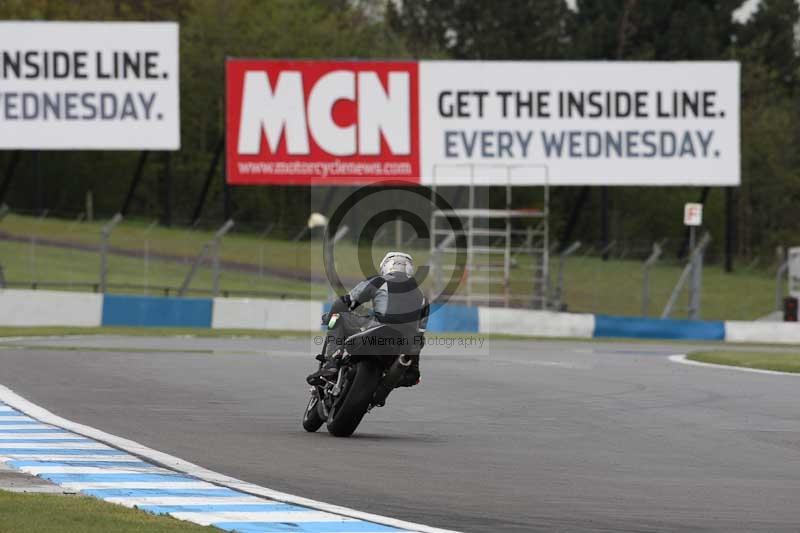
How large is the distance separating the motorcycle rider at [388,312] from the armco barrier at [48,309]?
70.6 ft

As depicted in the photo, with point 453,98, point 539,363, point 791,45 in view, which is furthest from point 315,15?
point 539,363

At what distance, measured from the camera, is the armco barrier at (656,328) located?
35188 millimetres

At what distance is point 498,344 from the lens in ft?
98.8

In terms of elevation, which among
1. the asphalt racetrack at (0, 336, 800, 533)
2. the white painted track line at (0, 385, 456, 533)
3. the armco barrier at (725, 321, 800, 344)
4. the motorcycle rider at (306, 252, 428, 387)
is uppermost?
the motorcycle rider at (306, 252, 428, 387)

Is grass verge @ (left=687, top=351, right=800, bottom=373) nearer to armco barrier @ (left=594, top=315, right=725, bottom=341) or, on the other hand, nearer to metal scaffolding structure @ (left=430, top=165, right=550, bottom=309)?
armco barrier @ (left=594, top=315, right=725, bottom=341)

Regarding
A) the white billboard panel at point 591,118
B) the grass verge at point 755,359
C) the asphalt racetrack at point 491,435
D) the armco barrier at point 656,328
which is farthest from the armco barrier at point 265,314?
the asphalt racetrack at point 491,435

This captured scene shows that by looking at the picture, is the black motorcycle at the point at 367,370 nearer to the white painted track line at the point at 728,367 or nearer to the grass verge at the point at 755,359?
the white painted track line at the point at 728,367

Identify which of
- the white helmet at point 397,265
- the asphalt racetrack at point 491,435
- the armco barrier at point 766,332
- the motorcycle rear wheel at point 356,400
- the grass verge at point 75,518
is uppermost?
the white helmet at point 397,265

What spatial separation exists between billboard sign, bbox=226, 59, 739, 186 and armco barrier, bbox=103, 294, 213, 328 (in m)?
7.63

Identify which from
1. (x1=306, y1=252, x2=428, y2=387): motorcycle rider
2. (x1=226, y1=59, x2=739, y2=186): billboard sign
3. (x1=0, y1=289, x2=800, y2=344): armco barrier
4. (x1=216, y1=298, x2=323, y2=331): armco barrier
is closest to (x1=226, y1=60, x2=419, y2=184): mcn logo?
(x1=226, y1=59, x2=739, y2=186): billboard sign

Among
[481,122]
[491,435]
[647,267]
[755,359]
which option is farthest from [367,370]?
[481,122]

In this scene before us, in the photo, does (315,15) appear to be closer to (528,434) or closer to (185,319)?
(185,319)

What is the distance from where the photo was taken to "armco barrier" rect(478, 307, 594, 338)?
35125mm

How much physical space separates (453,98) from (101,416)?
2947 centimetres
